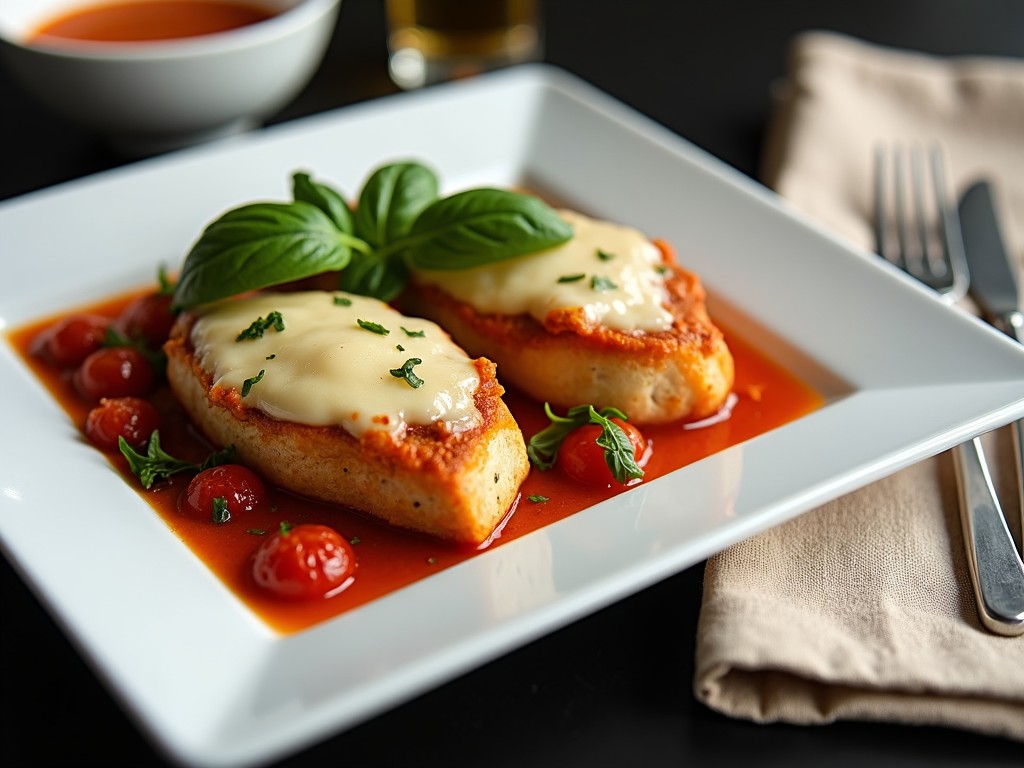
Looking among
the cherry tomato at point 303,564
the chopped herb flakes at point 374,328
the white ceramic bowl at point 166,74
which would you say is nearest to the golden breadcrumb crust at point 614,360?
the chopped herb flakes at point 374,328

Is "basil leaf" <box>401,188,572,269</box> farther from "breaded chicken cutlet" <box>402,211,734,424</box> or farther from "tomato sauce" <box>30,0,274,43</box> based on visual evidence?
"tomato sauce" <box>30,0,274,43</box>

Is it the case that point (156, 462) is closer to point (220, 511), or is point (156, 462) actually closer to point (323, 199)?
point (220, 511)

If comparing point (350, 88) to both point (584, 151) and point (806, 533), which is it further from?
point (806, 533)

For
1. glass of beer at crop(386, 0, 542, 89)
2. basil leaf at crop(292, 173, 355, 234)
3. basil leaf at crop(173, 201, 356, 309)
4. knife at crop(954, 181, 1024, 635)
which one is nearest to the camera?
knife at crop(954, 181, 1024, 635)

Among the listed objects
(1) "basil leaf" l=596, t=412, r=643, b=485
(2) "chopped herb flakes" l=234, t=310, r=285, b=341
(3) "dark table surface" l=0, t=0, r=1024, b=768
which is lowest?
(3) "dark table surface" l=0, t=0, r=1024, b=768

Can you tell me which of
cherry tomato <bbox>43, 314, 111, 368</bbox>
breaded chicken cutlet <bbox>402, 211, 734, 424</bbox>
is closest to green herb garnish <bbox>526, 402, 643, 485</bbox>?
breaded chicken cutlet <bbox>402, 211, 734, 424</bbox>

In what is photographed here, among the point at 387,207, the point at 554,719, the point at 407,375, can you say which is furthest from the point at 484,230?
the point at 554,719
